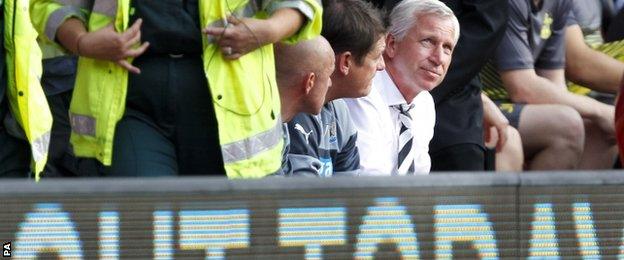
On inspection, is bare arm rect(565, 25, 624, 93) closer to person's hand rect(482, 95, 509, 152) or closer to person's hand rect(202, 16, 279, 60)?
person's hand rect(482, 95, 509, 152)

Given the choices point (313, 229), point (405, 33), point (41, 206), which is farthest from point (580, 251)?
point (405, 33)

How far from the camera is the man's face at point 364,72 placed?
20.1ft

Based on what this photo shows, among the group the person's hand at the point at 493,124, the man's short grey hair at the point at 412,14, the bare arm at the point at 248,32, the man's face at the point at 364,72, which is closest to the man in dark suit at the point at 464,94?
the man's short grey hair at the point at 412,14

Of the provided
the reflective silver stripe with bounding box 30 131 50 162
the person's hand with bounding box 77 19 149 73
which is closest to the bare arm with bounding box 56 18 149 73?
the person's hand with bounding box 77 19 149 73

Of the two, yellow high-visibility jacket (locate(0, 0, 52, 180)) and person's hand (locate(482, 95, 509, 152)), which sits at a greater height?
yellow high-visibility jacket (locate(0, 0, 52, 180))

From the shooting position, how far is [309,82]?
571cm

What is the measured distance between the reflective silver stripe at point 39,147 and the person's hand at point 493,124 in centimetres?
296

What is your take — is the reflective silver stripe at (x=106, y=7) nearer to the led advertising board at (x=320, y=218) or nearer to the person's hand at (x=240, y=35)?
the person's hand at (x=240, y=35)

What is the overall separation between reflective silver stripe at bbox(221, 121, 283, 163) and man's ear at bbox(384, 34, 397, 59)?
62.1 inches

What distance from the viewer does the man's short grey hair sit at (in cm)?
678

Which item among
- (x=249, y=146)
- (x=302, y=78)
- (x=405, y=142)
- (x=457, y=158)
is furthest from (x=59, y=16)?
(x=457, y=158)

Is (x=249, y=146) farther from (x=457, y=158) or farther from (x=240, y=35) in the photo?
(x=457, y=158)

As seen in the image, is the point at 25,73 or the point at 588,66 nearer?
the point at 25,73

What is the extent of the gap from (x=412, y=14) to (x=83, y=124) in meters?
1.98
